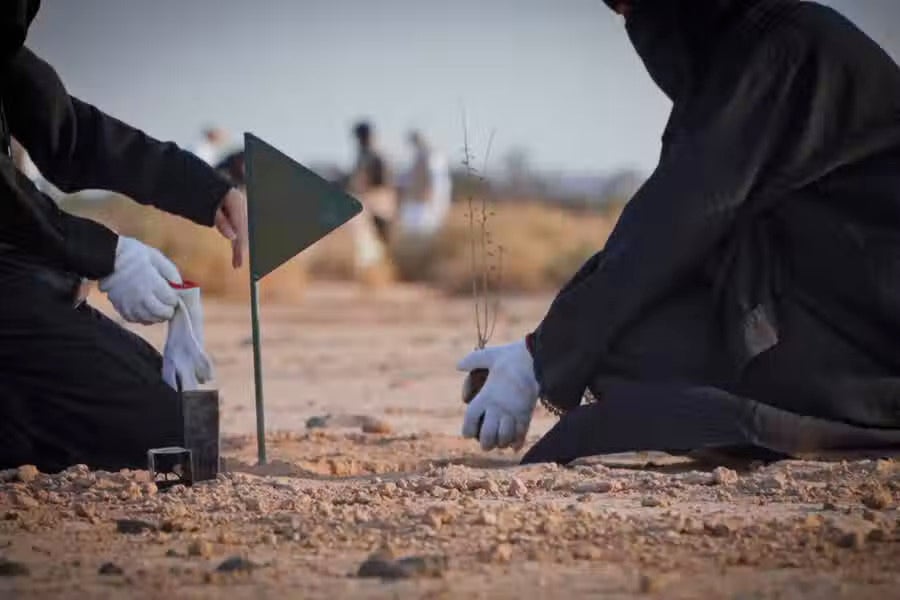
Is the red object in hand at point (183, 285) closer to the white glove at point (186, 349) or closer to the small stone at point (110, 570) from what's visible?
the white glove at point (186, 349)

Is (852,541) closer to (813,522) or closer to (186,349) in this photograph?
(813,522)

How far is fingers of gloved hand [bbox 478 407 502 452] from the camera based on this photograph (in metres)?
6.67

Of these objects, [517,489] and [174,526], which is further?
[517,489]

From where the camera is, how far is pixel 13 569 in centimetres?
501

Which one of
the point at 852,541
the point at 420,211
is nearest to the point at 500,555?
the point at 852,541

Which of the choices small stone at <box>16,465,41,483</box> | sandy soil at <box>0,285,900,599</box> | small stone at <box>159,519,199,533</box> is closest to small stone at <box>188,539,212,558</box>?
sandy soil at <box>0,285,900,599</box>

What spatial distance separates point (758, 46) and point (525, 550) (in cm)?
211

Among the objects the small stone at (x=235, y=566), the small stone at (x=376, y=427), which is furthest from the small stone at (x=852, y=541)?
the small stone at (x=376, y=427)

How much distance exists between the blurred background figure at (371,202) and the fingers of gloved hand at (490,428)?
17800mm

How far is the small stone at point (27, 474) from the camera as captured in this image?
6.51 metres

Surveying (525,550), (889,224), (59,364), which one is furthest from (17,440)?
(889,224)

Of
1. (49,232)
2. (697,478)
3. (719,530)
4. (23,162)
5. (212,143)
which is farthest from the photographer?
(212,143)

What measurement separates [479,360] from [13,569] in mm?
2242

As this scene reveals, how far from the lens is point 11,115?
6.84m
